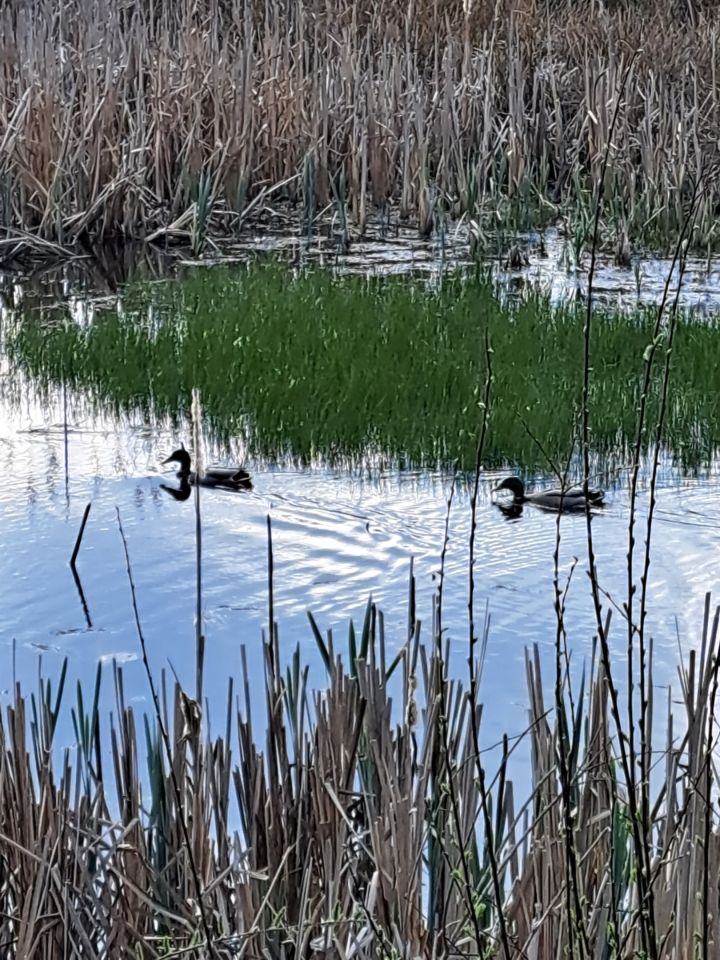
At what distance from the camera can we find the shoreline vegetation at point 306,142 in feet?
32.1

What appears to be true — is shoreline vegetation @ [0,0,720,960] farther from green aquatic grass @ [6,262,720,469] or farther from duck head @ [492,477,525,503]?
duck head @ [492,477,525,503]

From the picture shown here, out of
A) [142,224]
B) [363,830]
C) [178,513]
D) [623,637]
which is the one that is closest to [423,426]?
[178,513]

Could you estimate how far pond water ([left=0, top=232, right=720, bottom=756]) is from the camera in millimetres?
4301

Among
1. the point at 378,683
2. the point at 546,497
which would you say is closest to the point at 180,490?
the point at 546,497

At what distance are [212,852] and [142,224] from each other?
797 cm

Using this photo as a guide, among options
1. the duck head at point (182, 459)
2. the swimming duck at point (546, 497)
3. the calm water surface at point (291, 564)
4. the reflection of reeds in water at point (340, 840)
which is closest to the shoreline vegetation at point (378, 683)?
the reflection of reeds in water at point (340, 840)

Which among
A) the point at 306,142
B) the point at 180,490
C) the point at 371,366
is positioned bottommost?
the point at 180,490

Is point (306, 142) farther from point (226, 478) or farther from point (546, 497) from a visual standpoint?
point (546, 497)

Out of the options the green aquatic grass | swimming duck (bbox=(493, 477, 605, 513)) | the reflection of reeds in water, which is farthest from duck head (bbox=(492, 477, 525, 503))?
the reflection of reeds in water

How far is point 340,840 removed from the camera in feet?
7.84

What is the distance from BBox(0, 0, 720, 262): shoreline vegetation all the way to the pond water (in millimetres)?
3947

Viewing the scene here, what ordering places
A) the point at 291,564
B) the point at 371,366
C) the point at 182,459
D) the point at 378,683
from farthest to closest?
the point at 371,366
the point at 182,459
the point at 291,564
the point at 378,683

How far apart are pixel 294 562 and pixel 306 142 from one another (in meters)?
6.40

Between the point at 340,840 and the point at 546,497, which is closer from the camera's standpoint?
the point at 340,840
